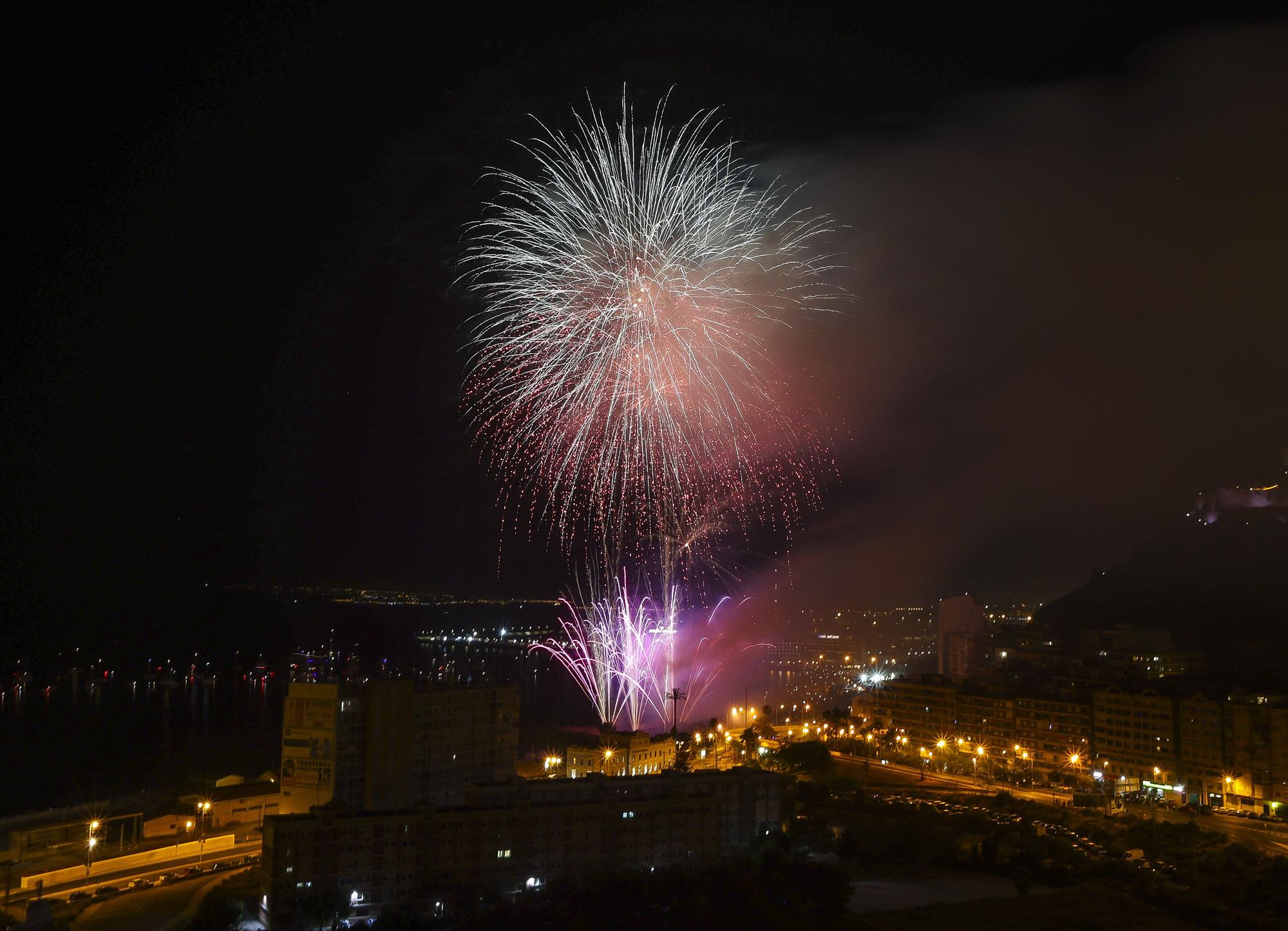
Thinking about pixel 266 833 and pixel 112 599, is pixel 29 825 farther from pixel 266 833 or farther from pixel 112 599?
pixel 112 599

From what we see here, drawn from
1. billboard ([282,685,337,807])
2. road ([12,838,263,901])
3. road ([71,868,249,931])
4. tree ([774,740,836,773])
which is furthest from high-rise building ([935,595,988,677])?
road ([71,868,249,931])

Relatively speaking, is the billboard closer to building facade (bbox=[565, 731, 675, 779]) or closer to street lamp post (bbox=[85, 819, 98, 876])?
street lamp post (bbox=[85, 819, 98, 876])

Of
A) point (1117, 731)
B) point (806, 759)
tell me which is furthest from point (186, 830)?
point (1117, 731)

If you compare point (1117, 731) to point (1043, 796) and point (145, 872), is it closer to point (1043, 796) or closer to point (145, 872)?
point (1043, 796)

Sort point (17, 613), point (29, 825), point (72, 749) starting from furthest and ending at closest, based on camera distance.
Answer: point (17, 613) < point (72, 749) < point (29, 825)

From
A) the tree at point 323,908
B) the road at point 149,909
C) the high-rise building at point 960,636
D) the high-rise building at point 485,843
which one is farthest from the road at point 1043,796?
the high-rise building at point 960,636

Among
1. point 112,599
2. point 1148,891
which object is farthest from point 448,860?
point 112,599

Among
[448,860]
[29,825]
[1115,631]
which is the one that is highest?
[1115,631]

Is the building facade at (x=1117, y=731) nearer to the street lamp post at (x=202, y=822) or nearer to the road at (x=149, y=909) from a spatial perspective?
the street lamp post at (x=202, y=822)
